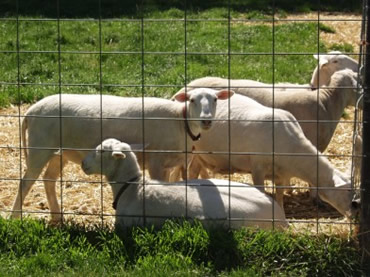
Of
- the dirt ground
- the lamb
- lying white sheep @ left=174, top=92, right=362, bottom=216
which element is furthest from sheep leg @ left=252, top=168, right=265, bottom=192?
the lamb

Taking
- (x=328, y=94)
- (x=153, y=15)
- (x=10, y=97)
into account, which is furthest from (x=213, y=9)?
(x=328, y=94)

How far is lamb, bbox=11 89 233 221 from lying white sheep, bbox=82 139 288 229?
669 mm

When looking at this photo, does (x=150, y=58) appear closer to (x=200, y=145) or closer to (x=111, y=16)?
(x=111, y=16)

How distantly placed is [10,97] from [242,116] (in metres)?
4.29

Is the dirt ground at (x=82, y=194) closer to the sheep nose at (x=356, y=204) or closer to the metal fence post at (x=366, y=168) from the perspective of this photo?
the sheep nose at (x=356, y=204)

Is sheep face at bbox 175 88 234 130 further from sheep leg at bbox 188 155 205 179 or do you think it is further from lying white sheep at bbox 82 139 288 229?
sheep leg at bbox 188 155 205 179

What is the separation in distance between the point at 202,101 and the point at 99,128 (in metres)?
0.95

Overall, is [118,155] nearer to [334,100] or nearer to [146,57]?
[334,100]

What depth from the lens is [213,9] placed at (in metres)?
17.5

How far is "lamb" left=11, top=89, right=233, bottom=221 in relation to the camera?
7730mm

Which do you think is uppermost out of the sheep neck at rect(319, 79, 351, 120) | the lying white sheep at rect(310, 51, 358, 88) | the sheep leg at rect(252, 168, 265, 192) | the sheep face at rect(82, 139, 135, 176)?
the lying white sheep at rect(310, 51, 358, 88)

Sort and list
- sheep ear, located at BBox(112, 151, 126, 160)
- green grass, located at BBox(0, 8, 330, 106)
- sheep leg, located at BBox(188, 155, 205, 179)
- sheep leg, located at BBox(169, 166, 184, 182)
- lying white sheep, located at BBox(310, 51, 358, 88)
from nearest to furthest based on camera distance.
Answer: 1. sheep ear, located at BBox(112, 151, 126, 160)
2. sheep leg, located at BBox(169, 166, 184, 182)
3. sheep leg, located at BBox(188, 155, 205, 179)
4. lying white sheep, located at BBox(310, 51, 358, 88)
5. green grass, located at BBox(0, 8, 330, 106)

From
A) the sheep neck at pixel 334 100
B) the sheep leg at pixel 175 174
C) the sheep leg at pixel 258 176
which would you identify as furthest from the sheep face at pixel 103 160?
the sheep neck at pixel 334 100

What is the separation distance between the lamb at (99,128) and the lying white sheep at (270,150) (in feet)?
1.21
